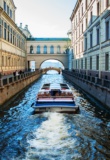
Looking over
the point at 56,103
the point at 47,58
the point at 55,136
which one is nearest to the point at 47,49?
the point at 47,58

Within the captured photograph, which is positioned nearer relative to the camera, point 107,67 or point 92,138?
point 92,138

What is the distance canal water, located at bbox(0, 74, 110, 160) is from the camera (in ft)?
29.3

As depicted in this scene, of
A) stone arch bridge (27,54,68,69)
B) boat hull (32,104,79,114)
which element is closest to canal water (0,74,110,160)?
boat hull (32,104,79,114)

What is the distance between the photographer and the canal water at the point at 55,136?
29.3ft

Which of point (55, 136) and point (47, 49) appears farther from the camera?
point (47, 49)

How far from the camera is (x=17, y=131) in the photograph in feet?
39.4

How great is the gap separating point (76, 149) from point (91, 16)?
30198mm

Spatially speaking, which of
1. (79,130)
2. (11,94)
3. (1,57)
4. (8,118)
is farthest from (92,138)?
(1,57)

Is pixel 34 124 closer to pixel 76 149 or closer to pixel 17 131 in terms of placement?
pixel 17 131

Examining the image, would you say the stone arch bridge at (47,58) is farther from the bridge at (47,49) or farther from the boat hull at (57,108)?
the boat hull at (57,108)

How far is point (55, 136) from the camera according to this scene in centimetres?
1080

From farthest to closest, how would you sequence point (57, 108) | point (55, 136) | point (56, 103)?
point (56, 103) < point (57, 108) < point (55, 136)

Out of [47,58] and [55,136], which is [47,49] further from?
[55,136]

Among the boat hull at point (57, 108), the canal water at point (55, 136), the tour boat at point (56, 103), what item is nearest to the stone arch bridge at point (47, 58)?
the tour boat at point (56, 103)
